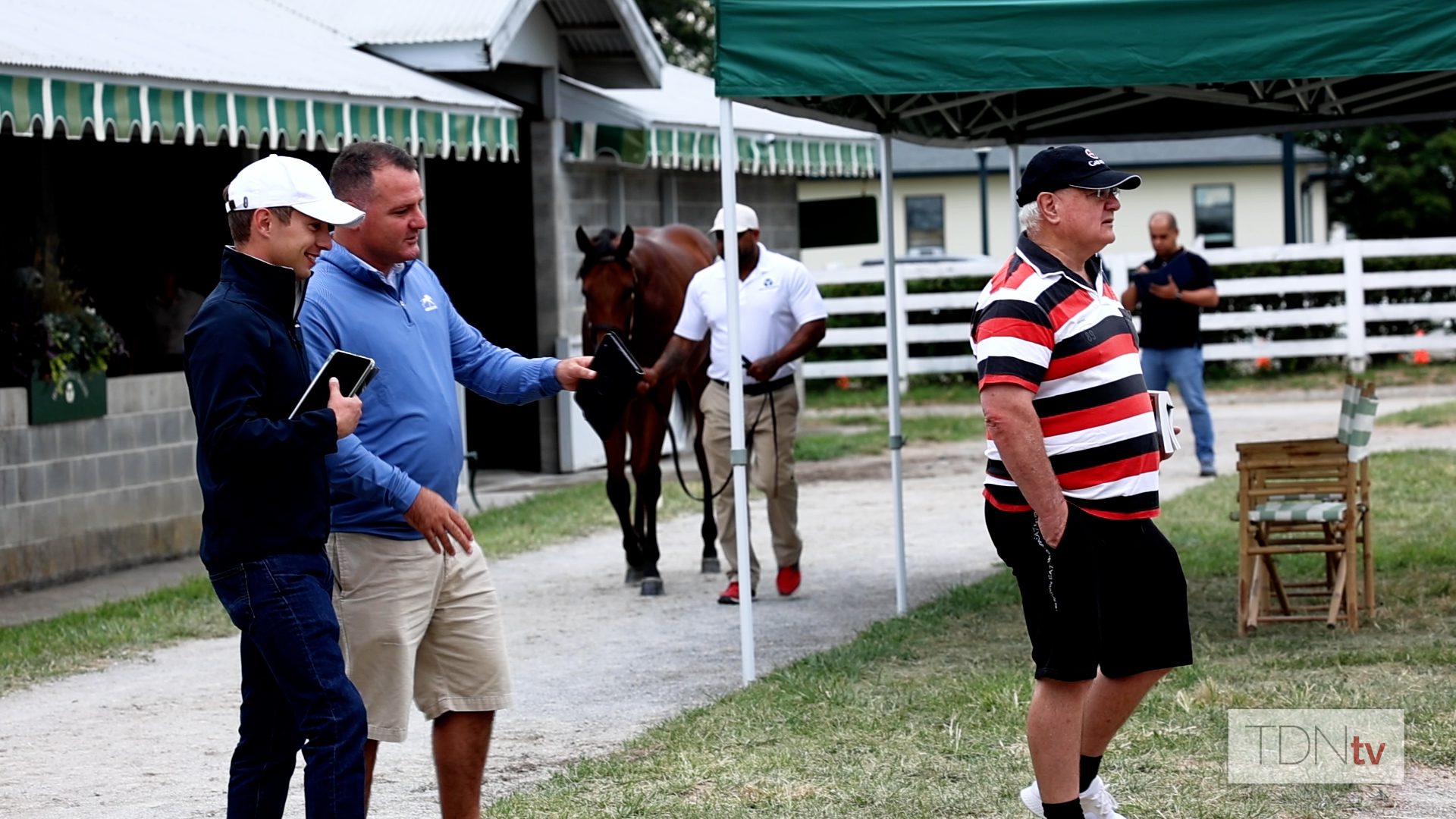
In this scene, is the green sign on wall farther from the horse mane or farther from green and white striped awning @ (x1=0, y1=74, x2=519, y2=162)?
the horse mane

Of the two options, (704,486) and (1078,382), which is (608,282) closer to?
(704,486)

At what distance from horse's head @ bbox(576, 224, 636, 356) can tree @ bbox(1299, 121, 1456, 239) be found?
39.8m

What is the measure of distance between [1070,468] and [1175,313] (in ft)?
31.0

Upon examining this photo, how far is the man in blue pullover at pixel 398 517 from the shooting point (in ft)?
16.0

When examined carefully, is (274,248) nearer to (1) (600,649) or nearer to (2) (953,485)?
(1) (600,649)

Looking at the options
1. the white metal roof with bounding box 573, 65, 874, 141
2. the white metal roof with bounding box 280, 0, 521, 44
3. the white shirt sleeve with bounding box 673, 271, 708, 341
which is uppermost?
the white metal roof with bounding box 280, 0, 521, 44

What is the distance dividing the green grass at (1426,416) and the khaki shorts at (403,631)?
1400 centimetres

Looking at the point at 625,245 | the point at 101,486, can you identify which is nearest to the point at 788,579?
the point at 625,245

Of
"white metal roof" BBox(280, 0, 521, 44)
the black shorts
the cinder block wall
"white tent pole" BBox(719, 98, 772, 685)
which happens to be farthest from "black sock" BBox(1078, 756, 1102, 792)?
"white metal roof" BBox(280, 0, 521, 44)

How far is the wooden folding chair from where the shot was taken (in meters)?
8.30

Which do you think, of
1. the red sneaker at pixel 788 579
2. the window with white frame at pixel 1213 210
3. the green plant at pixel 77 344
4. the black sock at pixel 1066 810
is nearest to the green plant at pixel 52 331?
the green plant at pixel 77 344

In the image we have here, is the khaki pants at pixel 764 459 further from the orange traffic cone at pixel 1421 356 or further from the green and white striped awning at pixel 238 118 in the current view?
the orange traffic cone at pixel 1421 356

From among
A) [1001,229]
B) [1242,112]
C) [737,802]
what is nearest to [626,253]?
[1242,112]

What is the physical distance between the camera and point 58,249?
1199 cm
